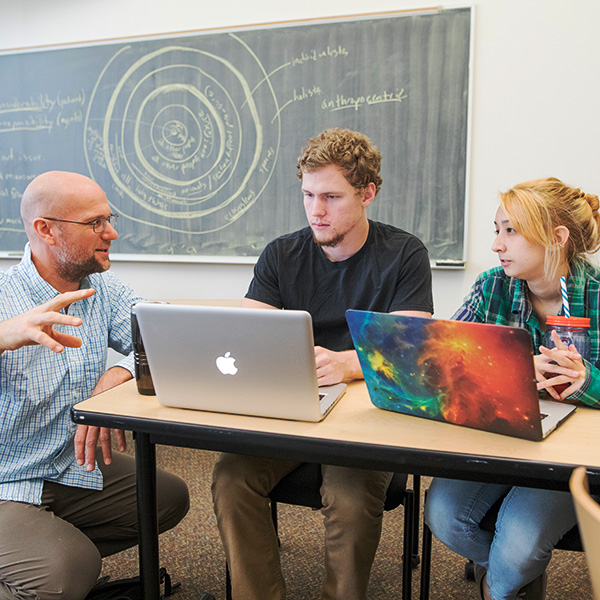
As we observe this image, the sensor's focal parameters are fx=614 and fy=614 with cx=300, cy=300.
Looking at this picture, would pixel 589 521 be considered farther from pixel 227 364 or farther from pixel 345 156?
pixel 345 156

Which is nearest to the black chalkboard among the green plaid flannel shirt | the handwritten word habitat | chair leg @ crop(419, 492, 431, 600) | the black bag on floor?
the handwritten word habitat

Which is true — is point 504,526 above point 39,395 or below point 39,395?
below

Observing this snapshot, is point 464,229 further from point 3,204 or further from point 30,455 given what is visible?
point 3,204

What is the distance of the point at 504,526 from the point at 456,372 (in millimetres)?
451

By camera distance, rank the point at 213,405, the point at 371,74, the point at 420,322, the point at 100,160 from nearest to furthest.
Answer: the point at 420,322
the point at 213,405
the point at 371,74
the point at 100,160

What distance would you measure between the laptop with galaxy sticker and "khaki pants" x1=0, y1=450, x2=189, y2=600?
791mm

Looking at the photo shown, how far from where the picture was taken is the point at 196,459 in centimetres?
287

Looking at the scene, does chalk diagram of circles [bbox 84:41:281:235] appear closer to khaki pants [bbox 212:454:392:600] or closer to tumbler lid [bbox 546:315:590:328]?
khaki pants [bbox 212:454:392:600]

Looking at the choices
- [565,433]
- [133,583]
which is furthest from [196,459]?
[565,433]

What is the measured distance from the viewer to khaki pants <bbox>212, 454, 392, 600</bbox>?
4.45 feet

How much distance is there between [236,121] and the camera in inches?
120

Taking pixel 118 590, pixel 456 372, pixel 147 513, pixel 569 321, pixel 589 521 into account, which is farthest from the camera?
pixel 118 590

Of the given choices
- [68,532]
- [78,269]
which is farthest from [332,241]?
[68,532]

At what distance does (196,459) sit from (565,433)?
82.1 inches
